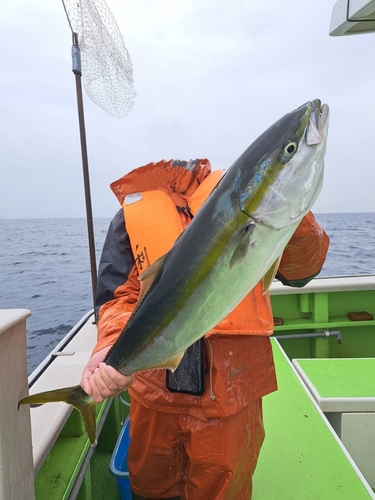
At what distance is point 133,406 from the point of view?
233 centimetres

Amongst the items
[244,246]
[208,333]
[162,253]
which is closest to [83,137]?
[162,253]

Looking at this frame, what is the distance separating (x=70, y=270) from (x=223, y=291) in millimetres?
20858

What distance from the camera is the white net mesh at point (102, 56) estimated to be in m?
4.24

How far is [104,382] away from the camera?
1.69 m

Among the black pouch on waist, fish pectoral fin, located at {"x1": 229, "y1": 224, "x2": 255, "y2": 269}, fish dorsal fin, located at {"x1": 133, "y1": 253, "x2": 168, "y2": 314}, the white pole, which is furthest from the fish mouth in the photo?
the white pole

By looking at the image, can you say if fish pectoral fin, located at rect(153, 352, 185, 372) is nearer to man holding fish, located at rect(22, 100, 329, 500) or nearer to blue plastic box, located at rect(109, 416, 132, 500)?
man holding fish, located at rect(22, 100, 329, 500)

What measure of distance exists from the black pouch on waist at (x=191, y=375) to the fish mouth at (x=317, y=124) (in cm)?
117

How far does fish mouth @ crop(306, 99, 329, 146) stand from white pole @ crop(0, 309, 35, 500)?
127 cm

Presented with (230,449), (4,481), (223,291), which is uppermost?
(223,291)

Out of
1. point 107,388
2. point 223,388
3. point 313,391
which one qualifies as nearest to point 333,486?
point 313,391

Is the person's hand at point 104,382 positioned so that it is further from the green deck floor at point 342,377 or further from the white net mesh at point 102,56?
the white net mesh at point 102,56

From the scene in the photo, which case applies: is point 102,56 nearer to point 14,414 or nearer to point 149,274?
point 149,274

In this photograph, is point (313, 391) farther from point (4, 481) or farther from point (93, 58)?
point (93, 58)

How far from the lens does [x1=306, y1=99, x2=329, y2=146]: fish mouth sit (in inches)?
50.5
